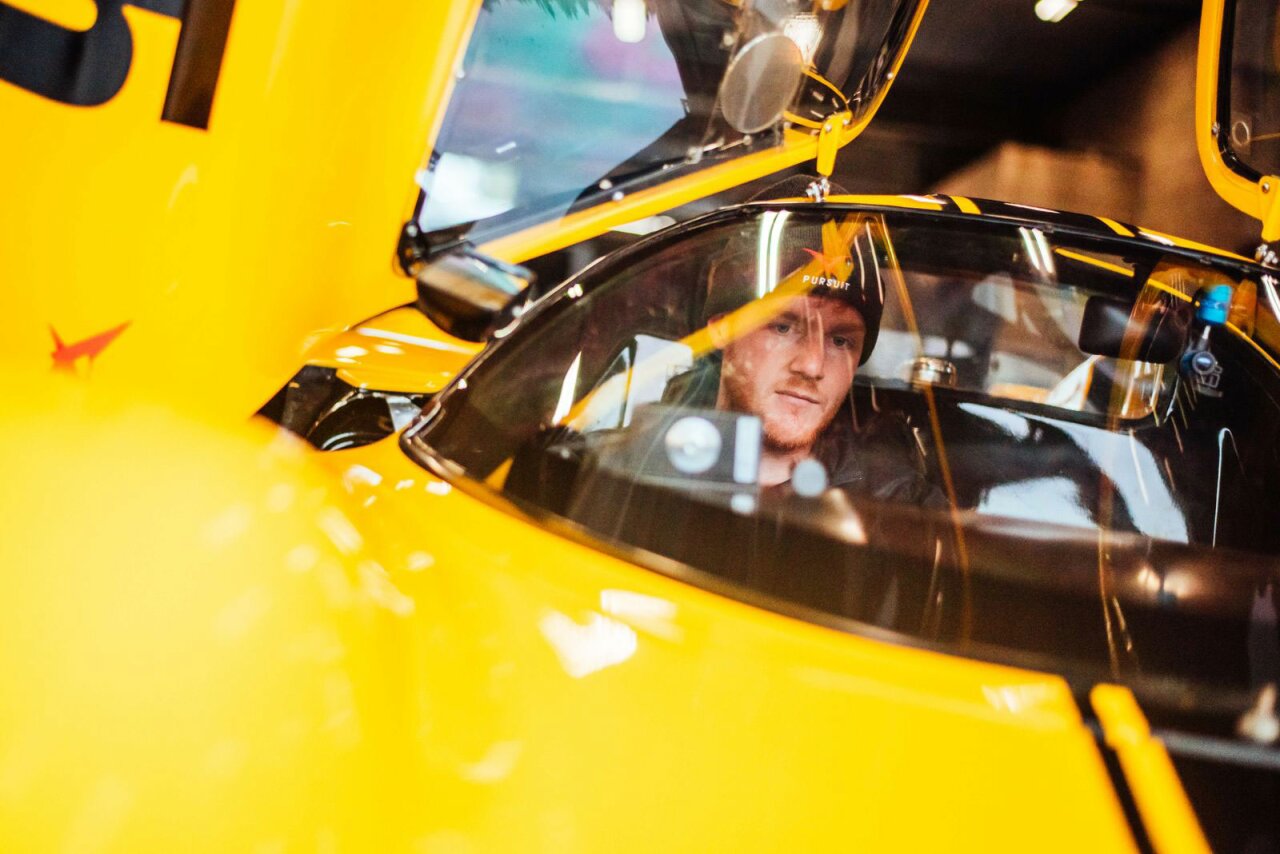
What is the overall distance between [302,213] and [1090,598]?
1.22 meters

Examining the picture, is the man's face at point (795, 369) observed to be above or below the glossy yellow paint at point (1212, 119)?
below

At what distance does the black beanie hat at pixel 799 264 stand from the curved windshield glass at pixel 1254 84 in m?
1.16

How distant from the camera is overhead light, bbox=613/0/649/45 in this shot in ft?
8.19

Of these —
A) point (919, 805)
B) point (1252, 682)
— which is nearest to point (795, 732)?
point (919, 805)

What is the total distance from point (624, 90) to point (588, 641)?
2028mm

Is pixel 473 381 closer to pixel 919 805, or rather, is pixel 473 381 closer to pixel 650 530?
pixel 650 530

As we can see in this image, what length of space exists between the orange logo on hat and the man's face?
40mm

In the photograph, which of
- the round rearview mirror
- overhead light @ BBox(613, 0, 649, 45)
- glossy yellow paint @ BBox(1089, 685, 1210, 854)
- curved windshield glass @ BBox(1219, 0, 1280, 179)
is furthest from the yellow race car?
the round rearview mirror

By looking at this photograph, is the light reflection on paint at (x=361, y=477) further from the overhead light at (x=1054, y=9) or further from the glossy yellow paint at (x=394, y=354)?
the overhead light at (x=1054, y=9)

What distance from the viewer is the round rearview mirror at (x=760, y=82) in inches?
101

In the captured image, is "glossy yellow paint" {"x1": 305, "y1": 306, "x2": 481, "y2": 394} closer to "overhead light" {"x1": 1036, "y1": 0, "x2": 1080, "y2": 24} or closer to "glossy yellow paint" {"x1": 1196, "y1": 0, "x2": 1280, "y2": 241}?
"glossy yellow paint" {"x1": 1196, "y1": 0, "x2": 1280, "y2": 241}

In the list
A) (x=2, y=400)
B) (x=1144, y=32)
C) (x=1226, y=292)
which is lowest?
(x=2, y=400)

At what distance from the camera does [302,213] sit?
5.27 feet

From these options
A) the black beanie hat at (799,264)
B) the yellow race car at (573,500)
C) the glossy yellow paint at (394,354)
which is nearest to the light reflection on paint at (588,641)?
the yellow race car at (573,500)
